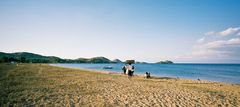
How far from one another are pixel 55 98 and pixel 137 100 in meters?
4.45

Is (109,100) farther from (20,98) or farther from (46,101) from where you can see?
(20,98)

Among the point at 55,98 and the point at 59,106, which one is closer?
the point at 59,106

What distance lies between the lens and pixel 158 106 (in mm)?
10492

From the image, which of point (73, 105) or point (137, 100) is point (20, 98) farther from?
point (137, 100)

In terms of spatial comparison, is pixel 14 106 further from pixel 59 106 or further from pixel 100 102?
pixel 100 102

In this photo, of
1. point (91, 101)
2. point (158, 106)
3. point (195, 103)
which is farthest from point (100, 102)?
point (195, 103)

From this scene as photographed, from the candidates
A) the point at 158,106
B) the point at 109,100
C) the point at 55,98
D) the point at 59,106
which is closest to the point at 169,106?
the point at 158,106

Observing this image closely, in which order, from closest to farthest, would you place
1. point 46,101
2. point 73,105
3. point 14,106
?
point 14,106 → point 73,105 → point 46,101

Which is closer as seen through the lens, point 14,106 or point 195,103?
point 14,106

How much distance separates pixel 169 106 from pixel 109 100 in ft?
10.4

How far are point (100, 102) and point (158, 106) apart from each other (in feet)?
9.59

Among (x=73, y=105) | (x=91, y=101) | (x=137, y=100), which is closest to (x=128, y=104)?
(x=137, y=100)

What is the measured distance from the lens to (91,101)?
11211 millimetres

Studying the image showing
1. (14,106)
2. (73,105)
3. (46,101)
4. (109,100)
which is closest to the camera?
(14,106)
